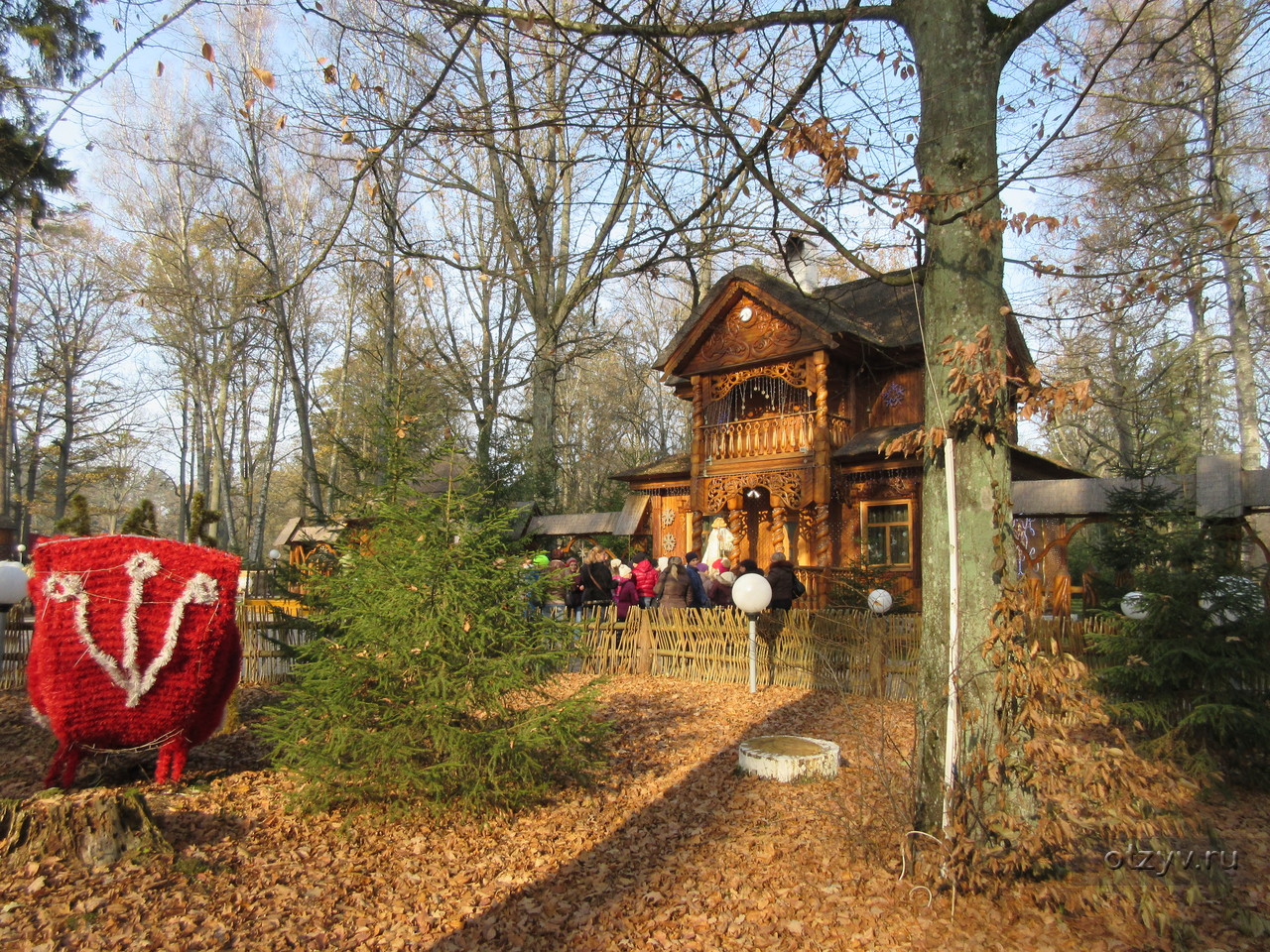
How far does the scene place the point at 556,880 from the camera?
4137 mm

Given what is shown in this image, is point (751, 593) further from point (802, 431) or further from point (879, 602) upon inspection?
point (802, 431)

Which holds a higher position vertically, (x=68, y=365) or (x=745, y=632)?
(x=68, y=365)

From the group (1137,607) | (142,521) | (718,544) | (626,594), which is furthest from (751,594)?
(142,521)

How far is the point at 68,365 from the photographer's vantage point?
29.7 m

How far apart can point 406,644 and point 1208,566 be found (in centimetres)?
610

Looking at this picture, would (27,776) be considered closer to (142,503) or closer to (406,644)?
(142,503)

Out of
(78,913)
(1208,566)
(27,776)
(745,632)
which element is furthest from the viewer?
(745,632)

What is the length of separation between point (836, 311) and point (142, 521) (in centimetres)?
1396

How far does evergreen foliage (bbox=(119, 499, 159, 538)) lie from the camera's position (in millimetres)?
6820

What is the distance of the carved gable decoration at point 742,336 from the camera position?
54.4ft

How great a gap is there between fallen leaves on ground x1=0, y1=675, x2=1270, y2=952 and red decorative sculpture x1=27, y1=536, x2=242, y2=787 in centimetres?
54

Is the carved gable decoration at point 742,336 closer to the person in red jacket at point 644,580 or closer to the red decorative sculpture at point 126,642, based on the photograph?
the person in red jacket at point 644,580

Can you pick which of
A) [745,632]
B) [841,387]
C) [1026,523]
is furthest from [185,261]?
[1026,523]

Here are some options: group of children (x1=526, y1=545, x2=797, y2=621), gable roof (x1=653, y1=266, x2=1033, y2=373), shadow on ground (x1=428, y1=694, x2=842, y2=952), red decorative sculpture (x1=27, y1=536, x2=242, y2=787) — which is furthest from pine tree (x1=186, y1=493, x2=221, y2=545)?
gable roof (x1=653, y1=266, x2=1033, y2=373)
